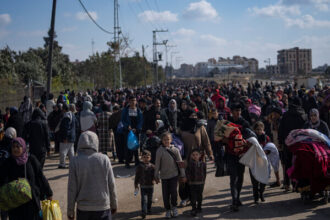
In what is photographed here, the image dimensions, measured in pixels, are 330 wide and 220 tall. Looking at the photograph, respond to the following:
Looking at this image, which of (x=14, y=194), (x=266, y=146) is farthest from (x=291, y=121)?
(x=14, y=194)

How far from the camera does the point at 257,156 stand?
22.7 ft

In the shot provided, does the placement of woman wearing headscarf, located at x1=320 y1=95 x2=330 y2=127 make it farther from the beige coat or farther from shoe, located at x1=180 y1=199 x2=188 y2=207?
shoe, located at x1=180 y1=199 x2=188 y2=207

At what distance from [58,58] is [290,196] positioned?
55274 millimetres

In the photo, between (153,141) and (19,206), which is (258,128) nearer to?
(153,141)

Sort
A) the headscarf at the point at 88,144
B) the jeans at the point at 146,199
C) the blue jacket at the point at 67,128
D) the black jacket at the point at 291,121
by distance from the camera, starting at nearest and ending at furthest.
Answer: the headscarf at the point at 88,144
the jeans at the point at 146,199
the black jacket at the point at 291,121
the blue jacket at the point at 67,128

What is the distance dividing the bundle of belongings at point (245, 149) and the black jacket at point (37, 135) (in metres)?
3.79

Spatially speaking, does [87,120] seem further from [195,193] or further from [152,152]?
[195,193]

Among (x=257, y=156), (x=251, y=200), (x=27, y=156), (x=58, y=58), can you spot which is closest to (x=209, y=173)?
(x=251, y=200)

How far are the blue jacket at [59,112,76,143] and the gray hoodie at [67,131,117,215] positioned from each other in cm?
610

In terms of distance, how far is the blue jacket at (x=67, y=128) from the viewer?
10472mm

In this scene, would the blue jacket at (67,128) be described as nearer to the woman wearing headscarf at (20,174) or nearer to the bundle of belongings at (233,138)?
the bundle of belongings at (233,138)

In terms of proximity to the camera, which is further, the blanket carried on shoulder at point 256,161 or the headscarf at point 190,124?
the headscarf at point 190,124

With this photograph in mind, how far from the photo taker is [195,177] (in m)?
6.64

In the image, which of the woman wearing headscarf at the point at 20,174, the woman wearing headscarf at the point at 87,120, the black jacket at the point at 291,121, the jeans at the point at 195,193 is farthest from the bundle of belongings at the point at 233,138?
the woman wearing headscarf at the point at 87,120
